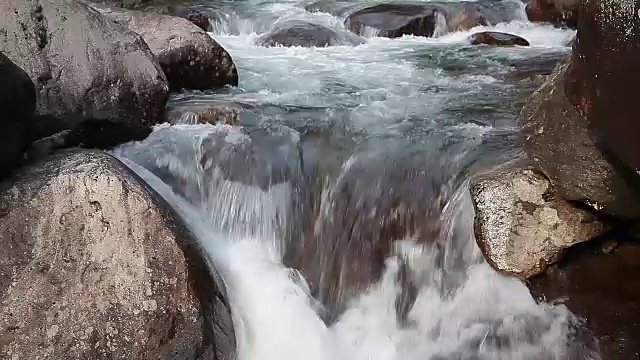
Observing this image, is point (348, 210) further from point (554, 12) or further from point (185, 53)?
point (554, 12)

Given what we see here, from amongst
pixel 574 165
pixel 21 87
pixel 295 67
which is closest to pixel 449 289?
pixel 574 165

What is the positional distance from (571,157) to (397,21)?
251 inches

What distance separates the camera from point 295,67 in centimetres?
773

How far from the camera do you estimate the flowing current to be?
12.7 feet

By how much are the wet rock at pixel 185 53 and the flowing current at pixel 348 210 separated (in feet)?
0.52

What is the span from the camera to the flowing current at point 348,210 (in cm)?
388

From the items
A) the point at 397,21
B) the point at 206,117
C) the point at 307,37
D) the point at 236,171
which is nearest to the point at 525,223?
the point at 236,171

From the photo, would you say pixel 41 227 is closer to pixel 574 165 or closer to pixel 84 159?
pixel 84 159

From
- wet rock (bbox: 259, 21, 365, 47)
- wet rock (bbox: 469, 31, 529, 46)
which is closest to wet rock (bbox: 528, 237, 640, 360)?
wet rock (bbox: 469, 31, 529, 46)

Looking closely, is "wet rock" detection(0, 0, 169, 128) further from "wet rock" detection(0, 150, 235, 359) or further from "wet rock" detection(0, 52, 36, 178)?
"wet rock" detection(0, 150, 235, 359)

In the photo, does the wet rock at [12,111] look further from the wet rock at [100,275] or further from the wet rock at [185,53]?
the wet rock at [185,53]

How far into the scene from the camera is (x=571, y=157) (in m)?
3.66

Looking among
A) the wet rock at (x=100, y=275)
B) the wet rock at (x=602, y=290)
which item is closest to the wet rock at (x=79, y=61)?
the wet rock at (x=100, y=275)

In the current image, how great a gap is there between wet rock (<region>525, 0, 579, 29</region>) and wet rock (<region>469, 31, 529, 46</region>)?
62.0 inches
